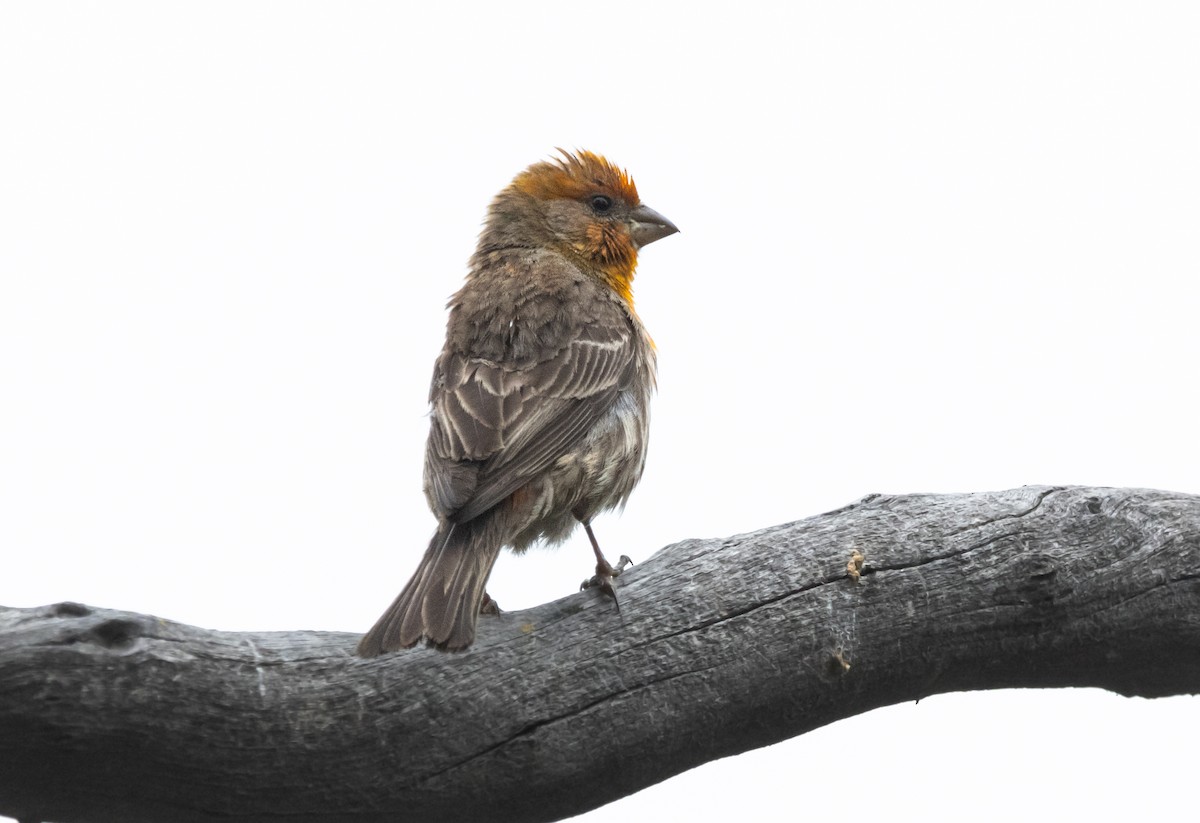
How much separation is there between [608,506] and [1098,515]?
1860 millimetres

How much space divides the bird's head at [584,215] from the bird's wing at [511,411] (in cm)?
88

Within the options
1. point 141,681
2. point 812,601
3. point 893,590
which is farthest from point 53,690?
point 893,590

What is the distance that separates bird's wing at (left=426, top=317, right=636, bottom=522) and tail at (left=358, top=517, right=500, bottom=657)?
10 centimetres

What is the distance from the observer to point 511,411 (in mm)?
4820

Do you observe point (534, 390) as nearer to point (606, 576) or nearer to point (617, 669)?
point (606, 576)

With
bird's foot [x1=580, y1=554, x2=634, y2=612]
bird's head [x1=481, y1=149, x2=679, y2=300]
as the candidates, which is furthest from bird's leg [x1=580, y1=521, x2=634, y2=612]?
bird's head [x1=481, y1=149, x2=679, y2=300]

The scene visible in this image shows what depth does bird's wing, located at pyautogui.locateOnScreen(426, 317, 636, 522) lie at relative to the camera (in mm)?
4457

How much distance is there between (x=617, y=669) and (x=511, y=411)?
4.22ft

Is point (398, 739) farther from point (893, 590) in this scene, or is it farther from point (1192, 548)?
point (1192, 548)

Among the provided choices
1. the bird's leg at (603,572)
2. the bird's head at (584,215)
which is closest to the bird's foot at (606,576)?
the bird's leg at (603,572)

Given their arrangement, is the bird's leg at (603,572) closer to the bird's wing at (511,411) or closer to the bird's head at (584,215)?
the bird's wing at (511,411)

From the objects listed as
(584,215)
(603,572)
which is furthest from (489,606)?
(584,215)

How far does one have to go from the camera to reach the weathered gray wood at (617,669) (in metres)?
3.30

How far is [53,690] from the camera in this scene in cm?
320
